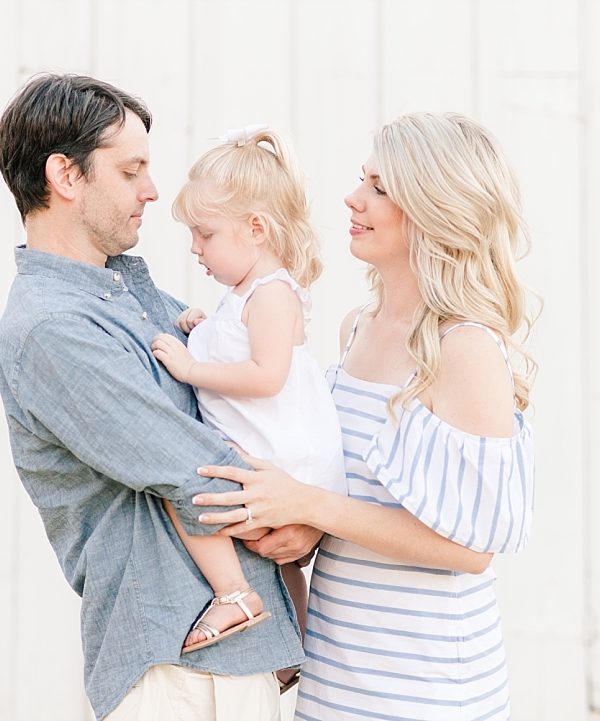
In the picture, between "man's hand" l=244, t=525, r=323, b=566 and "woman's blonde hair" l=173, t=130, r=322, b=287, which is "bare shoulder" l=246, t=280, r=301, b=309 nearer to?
"woman's blonde hair" l=173, t=130, r=322, b=287

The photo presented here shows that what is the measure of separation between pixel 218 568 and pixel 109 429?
282 millimetres

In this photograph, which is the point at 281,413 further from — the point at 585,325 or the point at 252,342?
the point at 585,325

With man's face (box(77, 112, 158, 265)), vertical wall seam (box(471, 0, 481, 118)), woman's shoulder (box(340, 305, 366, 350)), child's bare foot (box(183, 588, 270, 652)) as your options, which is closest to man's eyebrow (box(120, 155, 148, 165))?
man's face (box(77, 112, 158, 265))

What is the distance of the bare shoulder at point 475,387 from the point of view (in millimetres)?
1639

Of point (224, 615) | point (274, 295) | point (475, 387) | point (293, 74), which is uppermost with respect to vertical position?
point (293, 74)

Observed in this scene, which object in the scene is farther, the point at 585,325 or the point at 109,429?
the point at 585,325

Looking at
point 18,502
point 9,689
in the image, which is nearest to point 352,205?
point 18,502

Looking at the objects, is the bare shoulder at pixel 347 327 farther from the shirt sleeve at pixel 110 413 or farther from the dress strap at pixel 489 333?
the shirt sleeve at pixel 110 413

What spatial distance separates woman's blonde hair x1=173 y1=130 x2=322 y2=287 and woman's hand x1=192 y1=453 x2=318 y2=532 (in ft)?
1.27

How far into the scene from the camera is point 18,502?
9.57 ft

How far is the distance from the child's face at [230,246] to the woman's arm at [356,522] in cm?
36

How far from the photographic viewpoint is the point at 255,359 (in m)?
1.76

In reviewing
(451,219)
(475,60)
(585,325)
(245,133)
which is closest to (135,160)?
(245,133)

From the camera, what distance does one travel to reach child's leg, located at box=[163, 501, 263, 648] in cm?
165
